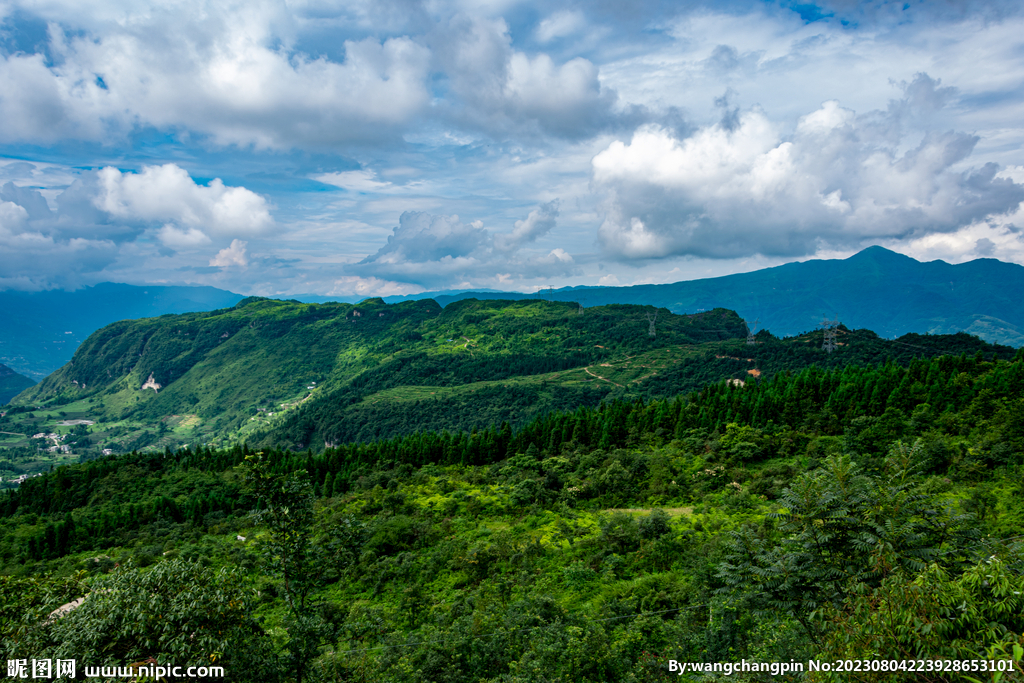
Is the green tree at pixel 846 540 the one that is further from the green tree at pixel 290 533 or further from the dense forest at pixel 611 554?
the green tree at pixel 290 533

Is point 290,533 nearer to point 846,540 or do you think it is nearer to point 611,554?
point 611,554

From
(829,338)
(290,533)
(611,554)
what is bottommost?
(611,554)

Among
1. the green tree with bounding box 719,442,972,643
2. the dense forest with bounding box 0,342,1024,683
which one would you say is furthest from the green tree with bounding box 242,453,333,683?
the green tree with bounding box 719,442,972,643

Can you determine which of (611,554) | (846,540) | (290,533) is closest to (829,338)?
(611,554)

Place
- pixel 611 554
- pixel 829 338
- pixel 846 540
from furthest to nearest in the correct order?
pixel 829 338, pixel 611 554, pixel 846 540

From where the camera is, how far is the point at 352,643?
2153 centimetres

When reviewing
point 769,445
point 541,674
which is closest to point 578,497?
point 769,445

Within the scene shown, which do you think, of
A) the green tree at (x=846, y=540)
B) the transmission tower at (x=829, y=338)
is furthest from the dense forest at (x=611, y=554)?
the transmission tower at (x=829, y=338)

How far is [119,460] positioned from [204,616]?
85.6 metres

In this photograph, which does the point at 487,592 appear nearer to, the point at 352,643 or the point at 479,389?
the point at 352,643

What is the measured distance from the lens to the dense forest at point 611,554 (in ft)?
38.7

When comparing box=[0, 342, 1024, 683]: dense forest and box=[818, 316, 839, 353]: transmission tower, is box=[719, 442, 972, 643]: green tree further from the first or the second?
box=[818, 316, 839, 353]: transmission tower

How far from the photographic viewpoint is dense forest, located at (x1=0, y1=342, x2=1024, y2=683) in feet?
38.7

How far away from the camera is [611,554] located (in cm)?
2655
